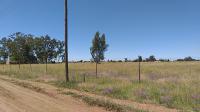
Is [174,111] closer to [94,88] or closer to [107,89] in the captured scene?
[107,89]

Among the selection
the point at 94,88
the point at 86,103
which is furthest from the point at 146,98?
the point at 94,88

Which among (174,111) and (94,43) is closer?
(174,111)

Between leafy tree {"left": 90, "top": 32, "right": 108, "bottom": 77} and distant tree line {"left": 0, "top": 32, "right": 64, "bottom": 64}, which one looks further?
leafy tree {"left": 90, "top": 32, "right": 108, "bottom": 77}

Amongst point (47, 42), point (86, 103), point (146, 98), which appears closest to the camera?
point (86, 103)

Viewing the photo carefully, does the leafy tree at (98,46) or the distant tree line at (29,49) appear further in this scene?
the leafy tree at (98,46)

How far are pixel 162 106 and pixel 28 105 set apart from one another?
16.8 feet

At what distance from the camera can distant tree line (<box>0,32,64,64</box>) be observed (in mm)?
76250

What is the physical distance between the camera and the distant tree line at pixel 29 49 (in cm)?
7625

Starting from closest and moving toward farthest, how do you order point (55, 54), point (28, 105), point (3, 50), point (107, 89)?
point (28, 105)
point (107, 89)
point (3, 50)
point (55, 54)

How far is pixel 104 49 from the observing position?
118188mm

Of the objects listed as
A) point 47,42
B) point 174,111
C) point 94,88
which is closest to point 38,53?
point 47,42

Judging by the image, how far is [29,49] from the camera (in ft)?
327

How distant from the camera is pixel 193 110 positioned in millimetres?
10656

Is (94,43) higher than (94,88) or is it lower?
higher
